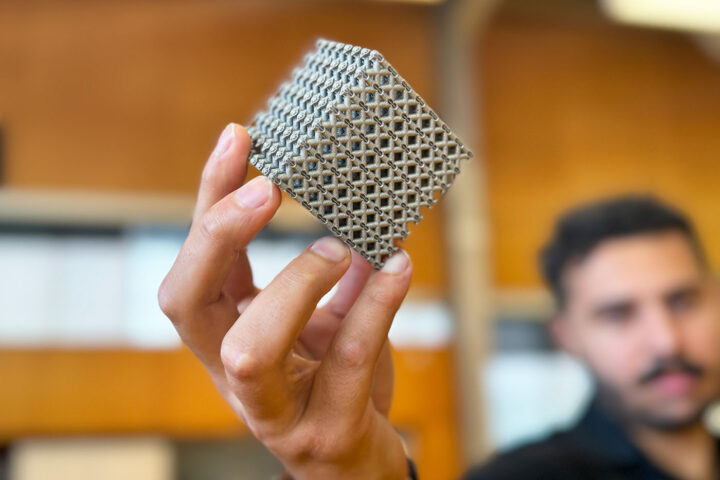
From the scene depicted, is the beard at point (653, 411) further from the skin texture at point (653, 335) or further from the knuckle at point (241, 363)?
the knuckle at point (241, 363)

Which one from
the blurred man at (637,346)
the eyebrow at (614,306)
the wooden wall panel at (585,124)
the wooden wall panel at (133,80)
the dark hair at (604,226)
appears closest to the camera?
the blurred man at (637,346)

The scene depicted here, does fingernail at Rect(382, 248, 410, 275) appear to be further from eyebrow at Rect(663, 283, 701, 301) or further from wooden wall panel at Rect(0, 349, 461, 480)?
wooden wall panel at Rect(0, 349, 461, 480)

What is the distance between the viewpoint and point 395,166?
822 mm

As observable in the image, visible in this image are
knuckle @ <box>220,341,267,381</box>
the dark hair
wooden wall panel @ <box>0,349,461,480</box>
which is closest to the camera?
knuckle @ <box>220,341,267,381</box>

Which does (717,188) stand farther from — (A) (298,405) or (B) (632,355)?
(A) (298,405)

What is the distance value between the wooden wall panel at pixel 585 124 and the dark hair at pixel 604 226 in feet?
8.04

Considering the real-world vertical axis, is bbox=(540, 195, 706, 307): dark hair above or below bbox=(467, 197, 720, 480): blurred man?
above

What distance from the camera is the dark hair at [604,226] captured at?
2037 mm

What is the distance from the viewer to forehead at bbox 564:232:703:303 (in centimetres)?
191

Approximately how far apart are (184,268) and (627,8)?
3.59 metres

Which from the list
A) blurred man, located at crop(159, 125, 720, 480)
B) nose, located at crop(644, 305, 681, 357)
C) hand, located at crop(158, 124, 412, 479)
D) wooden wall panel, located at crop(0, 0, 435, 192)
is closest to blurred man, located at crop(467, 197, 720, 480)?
nose, located at crop(644, 305, 681, 357)

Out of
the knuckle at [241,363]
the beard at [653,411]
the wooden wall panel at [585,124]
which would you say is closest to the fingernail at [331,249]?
the knuckle at [241,363]

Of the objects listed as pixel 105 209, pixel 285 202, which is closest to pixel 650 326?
pixel 285 202

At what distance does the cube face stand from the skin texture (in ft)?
3.95
